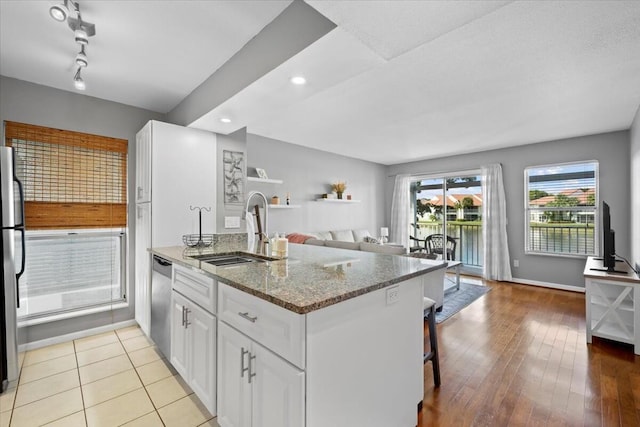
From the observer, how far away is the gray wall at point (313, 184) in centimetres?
479

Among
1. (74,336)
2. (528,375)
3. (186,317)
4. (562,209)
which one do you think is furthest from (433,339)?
(562,209)

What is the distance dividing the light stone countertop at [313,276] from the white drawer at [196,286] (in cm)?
5

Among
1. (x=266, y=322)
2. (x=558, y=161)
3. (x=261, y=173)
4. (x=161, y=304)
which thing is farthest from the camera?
(x=558, y=161)

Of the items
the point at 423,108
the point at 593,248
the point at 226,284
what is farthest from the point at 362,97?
the point at 593,248

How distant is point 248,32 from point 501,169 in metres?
5.17

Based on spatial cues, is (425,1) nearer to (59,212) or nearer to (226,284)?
(226,284)

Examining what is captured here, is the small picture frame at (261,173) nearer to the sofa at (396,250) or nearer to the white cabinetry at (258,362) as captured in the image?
the sofa at (396,250)

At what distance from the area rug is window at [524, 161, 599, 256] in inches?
52.7

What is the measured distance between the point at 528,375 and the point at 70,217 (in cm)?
437

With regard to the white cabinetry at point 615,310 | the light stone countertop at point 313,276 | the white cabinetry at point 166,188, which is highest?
the white cabinetry at point 166,188

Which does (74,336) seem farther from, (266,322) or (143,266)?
(266,322)

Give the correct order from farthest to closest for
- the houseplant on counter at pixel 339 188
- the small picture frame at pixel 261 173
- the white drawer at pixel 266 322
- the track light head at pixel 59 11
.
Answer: the houseplant on counter at pixel 339 188, the small picture frame at pixel 261 173, the track light head at pixel 59 11, the white drawer at pixel 266 322

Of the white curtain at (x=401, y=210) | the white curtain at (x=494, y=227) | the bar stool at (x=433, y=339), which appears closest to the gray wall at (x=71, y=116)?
the bar stool at (x=433, y=339)

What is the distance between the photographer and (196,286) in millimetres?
1764
